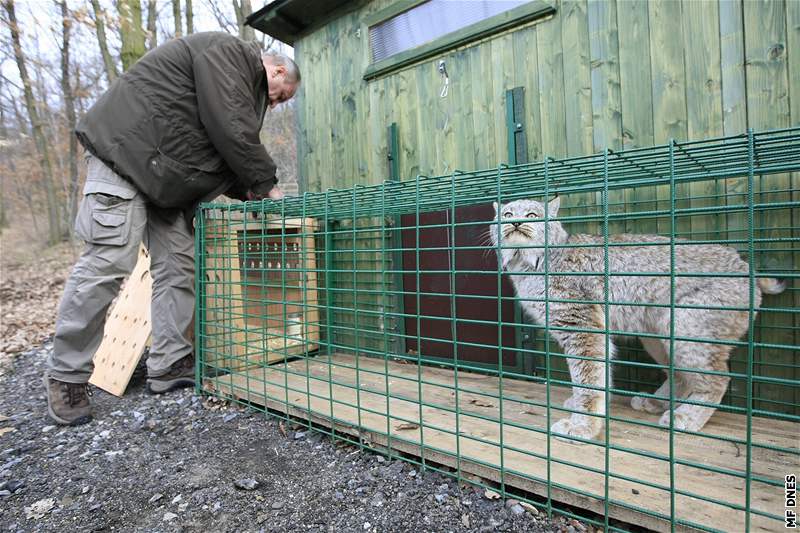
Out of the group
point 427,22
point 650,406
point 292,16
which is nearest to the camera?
point 650,406

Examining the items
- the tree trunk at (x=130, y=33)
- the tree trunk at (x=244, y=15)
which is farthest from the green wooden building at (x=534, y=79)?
the tree trunk at (x=244, y=15)

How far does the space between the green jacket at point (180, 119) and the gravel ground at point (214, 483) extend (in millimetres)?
1420

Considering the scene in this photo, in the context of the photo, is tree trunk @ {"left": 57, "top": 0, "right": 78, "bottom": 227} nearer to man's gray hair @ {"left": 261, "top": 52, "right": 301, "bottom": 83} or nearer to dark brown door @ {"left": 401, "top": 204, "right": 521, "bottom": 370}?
man's gray hair @ {"left": 261, "top": 52, "right": 301, "bottom": 83}

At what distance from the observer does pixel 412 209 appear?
120 inches

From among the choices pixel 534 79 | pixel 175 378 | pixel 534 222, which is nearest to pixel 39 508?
pixel 175 378

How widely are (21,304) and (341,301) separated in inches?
240

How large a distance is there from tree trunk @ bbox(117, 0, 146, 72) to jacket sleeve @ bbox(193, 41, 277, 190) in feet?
10.8

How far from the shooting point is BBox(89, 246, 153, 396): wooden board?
9.75 ft

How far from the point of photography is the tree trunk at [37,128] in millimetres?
5051

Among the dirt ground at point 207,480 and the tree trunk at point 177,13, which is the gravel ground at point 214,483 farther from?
the tree trunk at point 177,13

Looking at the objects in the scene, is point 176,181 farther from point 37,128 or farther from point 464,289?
point 37,128

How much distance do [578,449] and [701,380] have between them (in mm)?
737

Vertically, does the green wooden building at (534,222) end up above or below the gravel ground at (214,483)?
above

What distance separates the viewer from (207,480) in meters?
1.92
